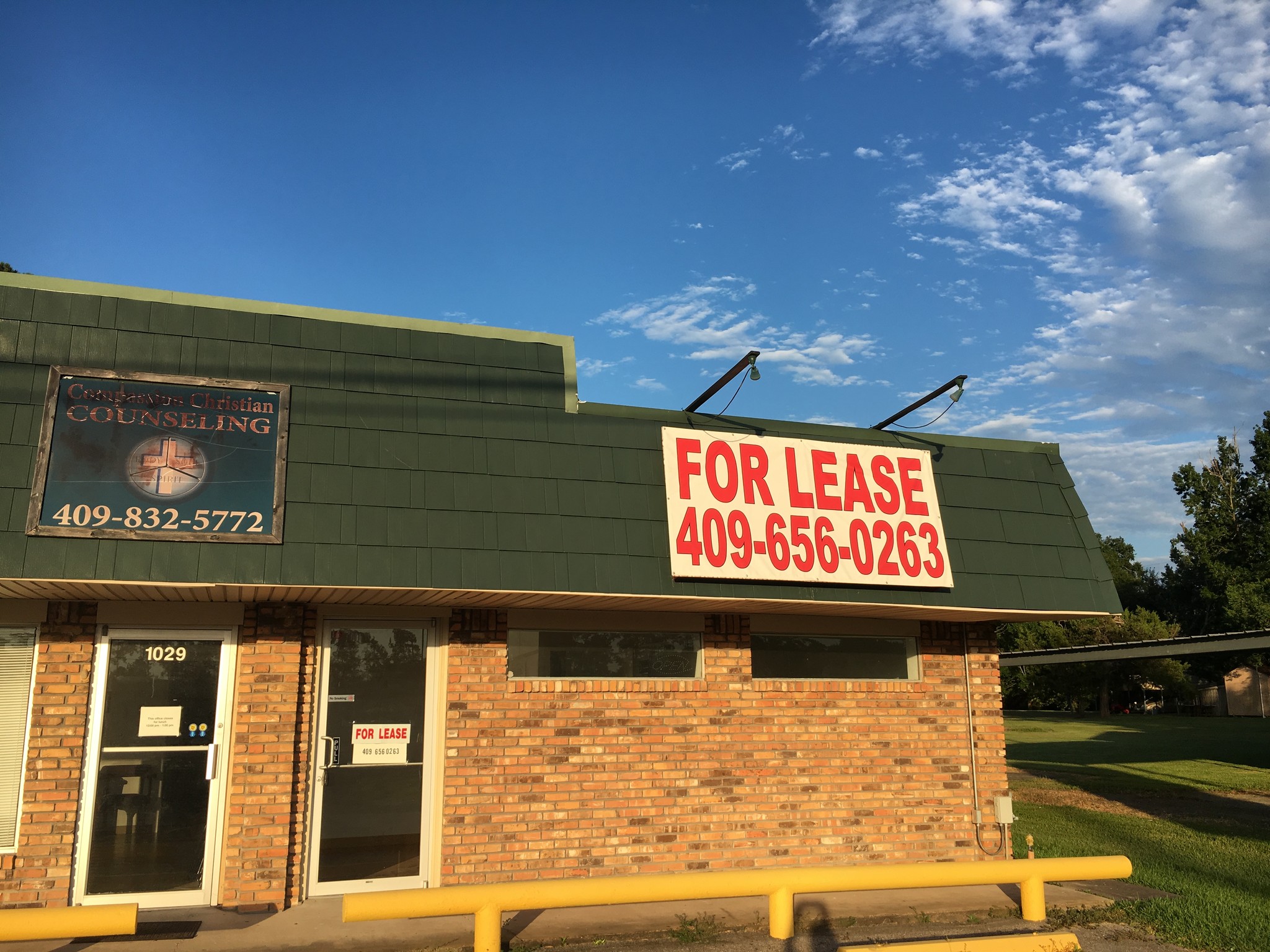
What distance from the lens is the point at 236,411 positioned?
7.91 meters

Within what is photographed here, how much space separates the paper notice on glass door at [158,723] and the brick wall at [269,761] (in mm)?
Result: 530

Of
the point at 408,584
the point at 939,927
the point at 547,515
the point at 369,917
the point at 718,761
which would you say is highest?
the point at 547,515

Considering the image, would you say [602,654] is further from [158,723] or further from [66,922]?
[66,922]

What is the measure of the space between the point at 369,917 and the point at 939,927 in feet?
16.0

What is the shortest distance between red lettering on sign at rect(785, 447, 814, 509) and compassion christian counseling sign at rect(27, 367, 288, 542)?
15.4ft

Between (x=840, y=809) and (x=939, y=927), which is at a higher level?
(x=840, y=809)

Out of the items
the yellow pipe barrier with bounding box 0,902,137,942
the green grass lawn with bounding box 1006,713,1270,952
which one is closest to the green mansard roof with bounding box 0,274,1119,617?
the yellow pipe barrier with bounding box 0,902,137,942

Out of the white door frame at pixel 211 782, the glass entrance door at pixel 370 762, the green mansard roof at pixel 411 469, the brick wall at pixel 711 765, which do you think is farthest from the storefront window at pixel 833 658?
the white door frame at pixel 211 782

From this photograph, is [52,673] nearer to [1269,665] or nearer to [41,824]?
[41,824]

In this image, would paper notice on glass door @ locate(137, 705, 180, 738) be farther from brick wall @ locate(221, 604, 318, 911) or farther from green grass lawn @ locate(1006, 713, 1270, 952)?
green grass lawn @ locate(1006, 713, 1270, 952)

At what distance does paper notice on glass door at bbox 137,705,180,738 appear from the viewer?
8.12 metres

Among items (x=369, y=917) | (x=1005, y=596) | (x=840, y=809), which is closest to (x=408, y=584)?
(x=369, y=917)

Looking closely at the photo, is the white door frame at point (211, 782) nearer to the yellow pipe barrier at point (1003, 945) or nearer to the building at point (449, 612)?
the building at point (449, 612)

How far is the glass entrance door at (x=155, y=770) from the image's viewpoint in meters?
7.89
